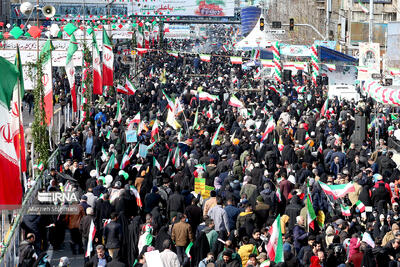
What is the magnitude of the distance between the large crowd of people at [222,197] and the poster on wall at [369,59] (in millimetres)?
2773

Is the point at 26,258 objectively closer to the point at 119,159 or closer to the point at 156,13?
the point at 119,159

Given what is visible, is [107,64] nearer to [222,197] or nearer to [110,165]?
[110,165]

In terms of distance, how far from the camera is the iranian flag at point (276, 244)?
12.0 metres

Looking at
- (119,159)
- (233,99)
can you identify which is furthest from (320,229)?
(233,99)

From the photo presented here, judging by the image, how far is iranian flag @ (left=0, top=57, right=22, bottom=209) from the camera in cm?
1055

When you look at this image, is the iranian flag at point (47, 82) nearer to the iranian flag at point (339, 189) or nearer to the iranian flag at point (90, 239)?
the iranian flag at point (90, 239)

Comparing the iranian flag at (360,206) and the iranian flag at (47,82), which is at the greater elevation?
the iranian flag at (47,82)

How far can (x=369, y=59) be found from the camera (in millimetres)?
30469

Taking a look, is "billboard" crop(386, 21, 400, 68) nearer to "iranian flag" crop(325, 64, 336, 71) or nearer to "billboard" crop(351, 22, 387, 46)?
"iranian flag" crop(325, 64, 336, 71)

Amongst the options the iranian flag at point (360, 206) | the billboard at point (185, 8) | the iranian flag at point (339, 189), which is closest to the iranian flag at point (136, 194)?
the iranian flag at point (339, 189)

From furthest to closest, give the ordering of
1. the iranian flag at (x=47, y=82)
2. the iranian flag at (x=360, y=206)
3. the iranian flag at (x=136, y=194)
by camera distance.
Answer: the iranian flag at (x=47, y=82), the iranian flag at (x=136, y=194), the iranian flag at (x=360, y=206)

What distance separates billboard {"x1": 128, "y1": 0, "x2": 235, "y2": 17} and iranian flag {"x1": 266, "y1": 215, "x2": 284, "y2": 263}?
10095cm

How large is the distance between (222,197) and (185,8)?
336 ft

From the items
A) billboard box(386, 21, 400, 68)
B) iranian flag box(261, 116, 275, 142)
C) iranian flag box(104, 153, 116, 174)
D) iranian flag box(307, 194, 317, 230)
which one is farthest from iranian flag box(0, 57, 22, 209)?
billboard box(386, 21, 400, 68)
